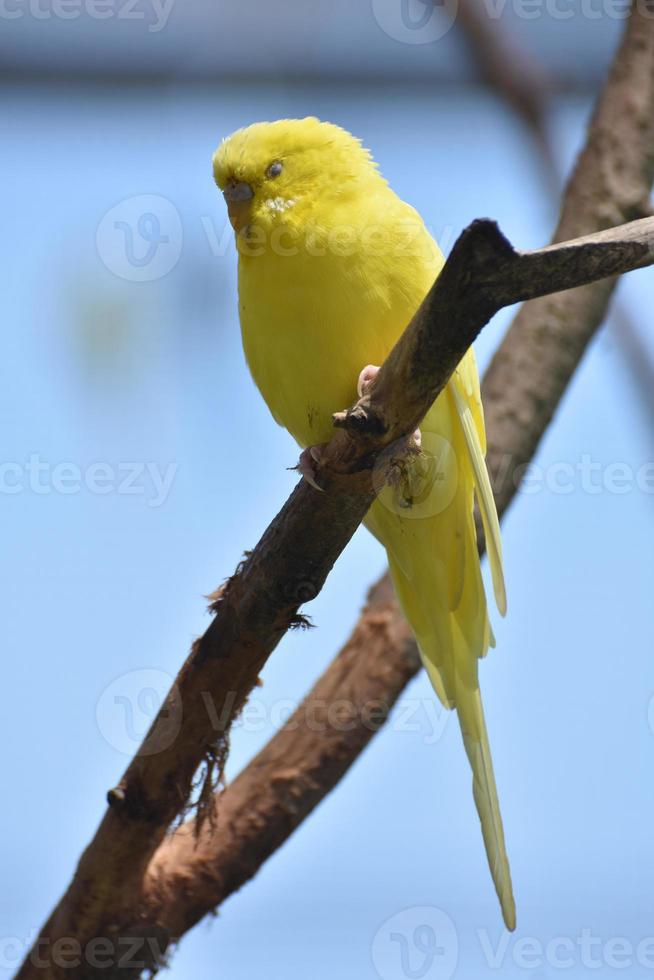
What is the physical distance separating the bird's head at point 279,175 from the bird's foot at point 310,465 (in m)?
0.80

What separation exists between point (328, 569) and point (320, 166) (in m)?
1.34

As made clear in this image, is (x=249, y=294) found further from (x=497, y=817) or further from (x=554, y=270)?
(x=497, y=817)

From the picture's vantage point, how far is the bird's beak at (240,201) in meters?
3.53

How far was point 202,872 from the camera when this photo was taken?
12.9 feet

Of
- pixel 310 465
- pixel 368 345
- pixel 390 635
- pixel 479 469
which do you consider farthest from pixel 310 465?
pixel 390 635

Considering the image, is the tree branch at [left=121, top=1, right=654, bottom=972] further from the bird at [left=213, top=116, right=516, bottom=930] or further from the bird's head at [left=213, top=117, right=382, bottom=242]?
the bird's head at [left=213, top=117, right=382, bottom=242]

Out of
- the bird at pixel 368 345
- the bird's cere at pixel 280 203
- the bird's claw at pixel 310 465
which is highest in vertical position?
the bird's cere at pixel 280 203

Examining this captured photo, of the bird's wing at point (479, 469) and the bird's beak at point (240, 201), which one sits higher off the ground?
the bird's beak at point (240, 201)

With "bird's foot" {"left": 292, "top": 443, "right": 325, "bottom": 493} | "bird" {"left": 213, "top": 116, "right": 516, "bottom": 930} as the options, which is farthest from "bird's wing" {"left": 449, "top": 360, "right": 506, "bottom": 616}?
"bird's foot" {"left": 292, "top": 443, "right": 325, "bottom": 493}

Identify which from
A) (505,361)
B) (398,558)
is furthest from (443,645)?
(505,361)

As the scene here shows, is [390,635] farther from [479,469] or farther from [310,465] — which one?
[310,465]

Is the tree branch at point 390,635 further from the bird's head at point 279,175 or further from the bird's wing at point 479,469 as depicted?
the bird's head at point 279,175

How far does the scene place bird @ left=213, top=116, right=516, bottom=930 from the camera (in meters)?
3.33

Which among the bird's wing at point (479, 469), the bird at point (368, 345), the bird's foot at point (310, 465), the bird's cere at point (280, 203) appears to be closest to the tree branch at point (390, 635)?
the bird at point (368, 345)
